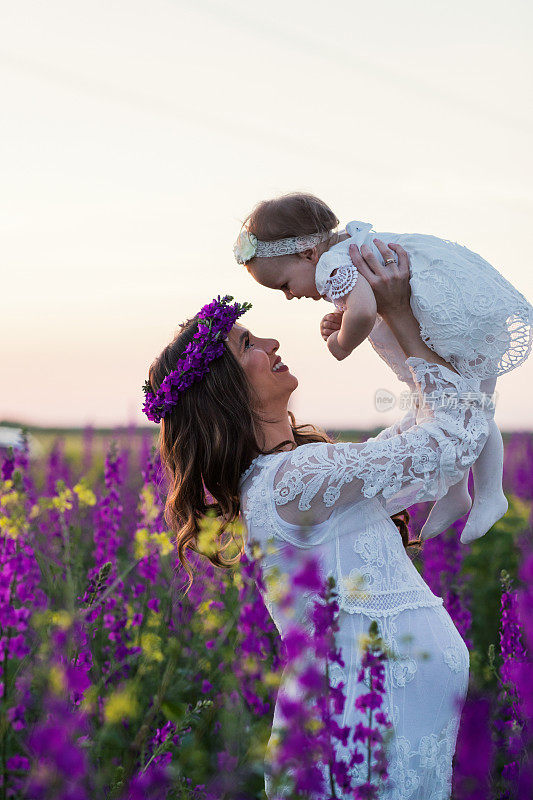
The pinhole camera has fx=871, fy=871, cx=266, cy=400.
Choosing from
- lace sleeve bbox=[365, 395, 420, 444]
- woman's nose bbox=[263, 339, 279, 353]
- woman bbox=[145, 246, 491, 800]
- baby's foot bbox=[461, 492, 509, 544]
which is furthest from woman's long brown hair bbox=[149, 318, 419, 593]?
lace sleeve bbox=[365, 395, 420, 444]

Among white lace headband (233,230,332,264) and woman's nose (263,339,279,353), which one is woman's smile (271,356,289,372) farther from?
white lace headband (233,230,332,264)

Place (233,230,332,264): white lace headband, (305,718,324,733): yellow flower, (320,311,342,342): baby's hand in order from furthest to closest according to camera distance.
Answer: (233,230,332,264): white lace headband
(320,311,342,342): baby's hand
(305,718,324,733): yellow flower

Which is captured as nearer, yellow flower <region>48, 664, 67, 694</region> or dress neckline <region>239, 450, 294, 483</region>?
yellow flower <region>48, 664, 67, 694</region>

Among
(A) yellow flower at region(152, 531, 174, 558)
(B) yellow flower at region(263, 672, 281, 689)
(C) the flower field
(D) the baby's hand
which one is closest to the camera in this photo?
Result: (C) the flower field

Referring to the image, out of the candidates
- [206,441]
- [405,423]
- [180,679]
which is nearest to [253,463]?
[206,441]

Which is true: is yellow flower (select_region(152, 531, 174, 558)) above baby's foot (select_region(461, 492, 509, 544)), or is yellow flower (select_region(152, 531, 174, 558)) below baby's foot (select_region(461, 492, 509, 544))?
below

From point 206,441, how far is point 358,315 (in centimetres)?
59

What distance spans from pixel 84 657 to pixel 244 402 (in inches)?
35.3

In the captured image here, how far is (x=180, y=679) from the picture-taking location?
331cm

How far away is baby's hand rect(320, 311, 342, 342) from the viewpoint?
9.48ft

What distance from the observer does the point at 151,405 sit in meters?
2.79

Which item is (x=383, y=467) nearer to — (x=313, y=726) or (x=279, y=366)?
(x=279, y=366)

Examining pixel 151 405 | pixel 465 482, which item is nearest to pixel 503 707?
pixel 465 482
